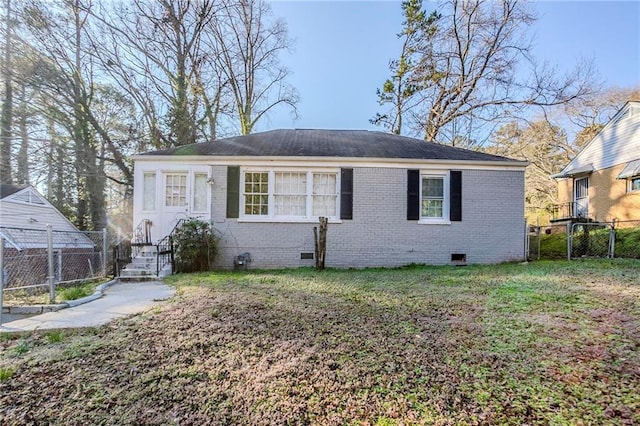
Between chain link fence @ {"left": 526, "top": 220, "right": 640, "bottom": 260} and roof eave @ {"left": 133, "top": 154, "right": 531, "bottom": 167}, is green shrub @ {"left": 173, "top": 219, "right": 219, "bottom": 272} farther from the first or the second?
chain link fence @ {"left": 526, "top": 220, "right": 640, "bottom": 260}

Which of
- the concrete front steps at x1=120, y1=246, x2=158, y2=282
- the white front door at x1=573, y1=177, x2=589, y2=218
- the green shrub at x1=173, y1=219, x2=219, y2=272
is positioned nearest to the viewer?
the concrete front steps at x1=120, y1=246, x2=158, y2=282

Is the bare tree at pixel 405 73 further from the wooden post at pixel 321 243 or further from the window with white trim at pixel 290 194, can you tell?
the wooden post at pixel 321 243

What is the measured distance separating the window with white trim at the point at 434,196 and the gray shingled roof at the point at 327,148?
651 mm

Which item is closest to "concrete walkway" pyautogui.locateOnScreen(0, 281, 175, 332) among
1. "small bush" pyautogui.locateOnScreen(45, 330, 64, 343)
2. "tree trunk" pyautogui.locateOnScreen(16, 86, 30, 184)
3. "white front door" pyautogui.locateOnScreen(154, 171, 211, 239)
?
"small bush" pyautogui.locateOnScreen(45, 330, 64, 343)

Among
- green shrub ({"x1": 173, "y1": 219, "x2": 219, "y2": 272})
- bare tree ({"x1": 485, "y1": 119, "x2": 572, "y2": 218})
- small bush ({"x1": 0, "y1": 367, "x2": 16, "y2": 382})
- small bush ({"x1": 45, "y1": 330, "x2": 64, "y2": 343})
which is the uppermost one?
bare tree ({"x1": 485, "y1": 119, "x2": 572, "y2": 218})

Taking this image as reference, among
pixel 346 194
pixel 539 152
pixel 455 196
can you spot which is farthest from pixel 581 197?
pixel 346 194

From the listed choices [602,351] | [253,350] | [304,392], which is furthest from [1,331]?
[602,351]

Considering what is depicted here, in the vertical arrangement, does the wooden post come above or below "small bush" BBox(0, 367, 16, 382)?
above

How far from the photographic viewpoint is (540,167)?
2212 cm

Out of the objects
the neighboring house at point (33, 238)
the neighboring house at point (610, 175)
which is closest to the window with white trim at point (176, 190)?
the neighboring house at point (33, 238)

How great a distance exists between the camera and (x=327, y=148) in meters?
9.91

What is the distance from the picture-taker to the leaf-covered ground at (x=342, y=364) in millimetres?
1979

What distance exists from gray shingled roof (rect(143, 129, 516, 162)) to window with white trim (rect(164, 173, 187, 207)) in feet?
2.38

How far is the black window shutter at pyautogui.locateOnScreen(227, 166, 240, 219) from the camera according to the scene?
8.98m
